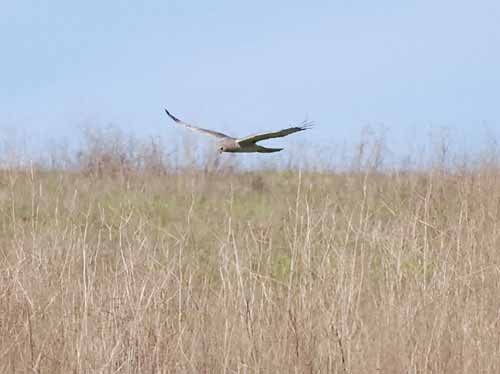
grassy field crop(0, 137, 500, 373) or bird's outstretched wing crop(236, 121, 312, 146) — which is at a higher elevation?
bird's outstretched wing crop(236, 121, 312, 146)

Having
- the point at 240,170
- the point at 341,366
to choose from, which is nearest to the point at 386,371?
the point at 341,366

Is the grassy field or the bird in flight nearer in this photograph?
the bird in flight

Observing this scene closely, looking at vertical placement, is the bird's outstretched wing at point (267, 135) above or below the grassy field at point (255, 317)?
above

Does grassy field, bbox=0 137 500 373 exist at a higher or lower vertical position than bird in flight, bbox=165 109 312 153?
lower

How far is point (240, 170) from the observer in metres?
10.6

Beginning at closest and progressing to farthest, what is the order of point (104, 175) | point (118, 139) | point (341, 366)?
point (341, 366)
point (104, 175)
point (118, 139)

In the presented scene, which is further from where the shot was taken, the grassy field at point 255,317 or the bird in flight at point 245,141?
the grassy field at point 255,317

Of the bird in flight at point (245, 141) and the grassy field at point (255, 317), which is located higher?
the bird in flight at point (245, 141)

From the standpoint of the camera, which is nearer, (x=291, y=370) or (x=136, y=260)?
(x=291, y=370)

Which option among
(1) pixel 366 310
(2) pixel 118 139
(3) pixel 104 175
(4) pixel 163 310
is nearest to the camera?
(4) pixel 163 310

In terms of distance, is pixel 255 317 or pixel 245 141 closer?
pixel 245 141

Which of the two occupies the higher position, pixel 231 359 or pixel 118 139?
pixel 118 139

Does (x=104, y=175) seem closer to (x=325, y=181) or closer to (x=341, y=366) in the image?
(x=325, y=181)

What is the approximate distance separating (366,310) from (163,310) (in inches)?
32.6
